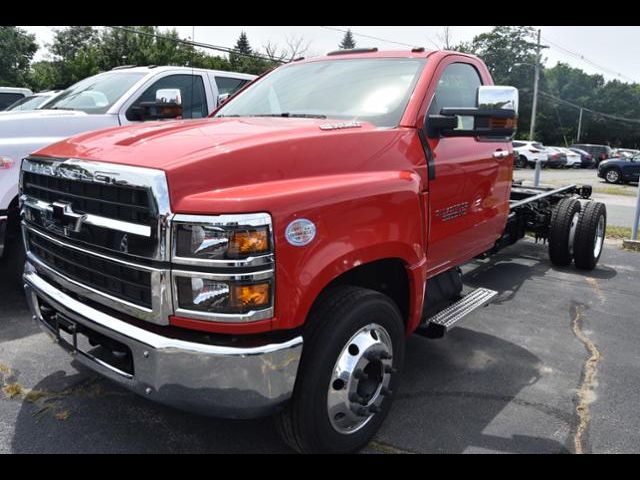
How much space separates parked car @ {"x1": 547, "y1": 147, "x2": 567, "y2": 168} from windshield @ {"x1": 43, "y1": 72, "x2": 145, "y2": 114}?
32301mm

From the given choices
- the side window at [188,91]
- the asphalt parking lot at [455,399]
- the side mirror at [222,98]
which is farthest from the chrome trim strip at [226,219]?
the side window at [188,91]

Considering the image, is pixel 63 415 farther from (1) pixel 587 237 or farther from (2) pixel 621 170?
(2) pixel 621 170

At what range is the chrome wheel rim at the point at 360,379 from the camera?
8.59 feet

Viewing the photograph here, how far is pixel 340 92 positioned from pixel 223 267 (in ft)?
6.12

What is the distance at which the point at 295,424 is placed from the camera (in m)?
2.51

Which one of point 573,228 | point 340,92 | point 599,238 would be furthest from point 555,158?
point 340,92

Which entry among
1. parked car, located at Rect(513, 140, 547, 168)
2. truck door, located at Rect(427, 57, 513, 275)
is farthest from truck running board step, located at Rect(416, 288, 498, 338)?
parked car, located at Rect(513, 140, 547, 168)

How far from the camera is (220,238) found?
2145 mm

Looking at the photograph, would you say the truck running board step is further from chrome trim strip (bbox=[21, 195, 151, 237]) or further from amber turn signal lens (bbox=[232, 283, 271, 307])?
chrome trim strip (bbox=[21, 195, 151, 237])

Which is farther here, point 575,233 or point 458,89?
point 575,233

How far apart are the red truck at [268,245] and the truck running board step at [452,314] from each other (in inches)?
0.7

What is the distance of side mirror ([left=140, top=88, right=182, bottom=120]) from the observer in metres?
4.92

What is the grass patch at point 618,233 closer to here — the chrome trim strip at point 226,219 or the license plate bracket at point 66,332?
the chrome trim strip at point 226,219
